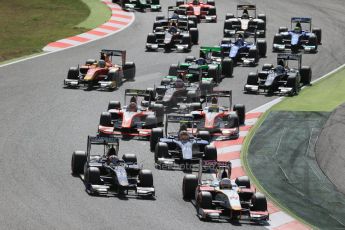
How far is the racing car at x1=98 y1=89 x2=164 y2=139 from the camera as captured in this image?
147 feet

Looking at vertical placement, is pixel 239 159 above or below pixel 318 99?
above

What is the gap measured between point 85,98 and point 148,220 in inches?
660

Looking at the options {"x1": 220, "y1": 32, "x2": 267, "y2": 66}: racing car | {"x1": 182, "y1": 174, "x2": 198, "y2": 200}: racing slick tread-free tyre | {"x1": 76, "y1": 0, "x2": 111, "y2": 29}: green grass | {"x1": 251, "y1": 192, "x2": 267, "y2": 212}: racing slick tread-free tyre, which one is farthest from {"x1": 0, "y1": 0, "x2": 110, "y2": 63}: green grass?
{"x1": 251, "y1": 192, "x2": 267, "y2": 212}: racing slick tread-free tyre

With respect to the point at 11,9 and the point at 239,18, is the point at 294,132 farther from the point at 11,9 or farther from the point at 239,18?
the point at 11,9

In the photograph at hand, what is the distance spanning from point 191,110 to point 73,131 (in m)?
5.31

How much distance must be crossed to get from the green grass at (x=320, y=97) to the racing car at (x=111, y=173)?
12592mm

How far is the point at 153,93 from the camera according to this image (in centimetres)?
4962

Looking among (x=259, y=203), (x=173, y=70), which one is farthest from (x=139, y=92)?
(x=259, y=203)

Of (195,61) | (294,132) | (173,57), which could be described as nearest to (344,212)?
(294,132)

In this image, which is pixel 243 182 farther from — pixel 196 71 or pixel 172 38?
pixel 172 38

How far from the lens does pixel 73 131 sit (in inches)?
1767

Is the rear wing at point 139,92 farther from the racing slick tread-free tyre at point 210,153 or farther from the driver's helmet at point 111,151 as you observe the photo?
the driver's helmet at point 111,151

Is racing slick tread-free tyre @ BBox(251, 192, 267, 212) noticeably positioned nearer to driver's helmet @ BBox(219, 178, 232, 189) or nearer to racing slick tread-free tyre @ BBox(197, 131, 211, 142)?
driver's helmet @ BBox(219, 178, 232, 189)

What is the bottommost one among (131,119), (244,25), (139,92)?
(244,25)
